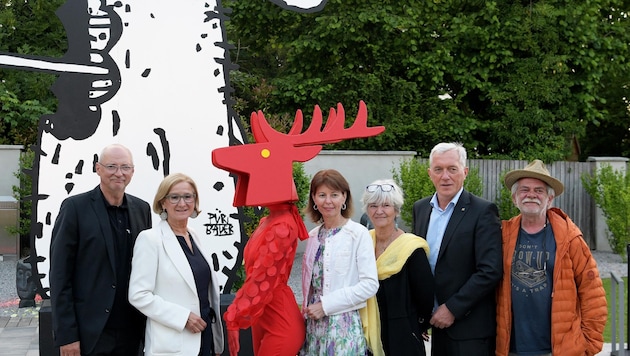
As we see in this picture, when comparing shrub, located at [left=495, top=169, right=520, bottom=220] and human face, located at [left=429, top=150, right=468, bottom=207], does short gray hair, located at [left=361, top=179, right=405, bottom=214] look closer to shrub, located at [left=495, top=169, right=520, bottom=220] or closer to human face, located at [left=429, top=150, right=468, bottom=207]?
human face, located at [left=429, top=150, right=468, bottom=207]

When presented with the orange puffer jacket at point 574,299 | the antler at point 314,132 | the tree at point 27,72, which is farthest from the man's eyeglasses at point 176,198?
the tree at point 27,72

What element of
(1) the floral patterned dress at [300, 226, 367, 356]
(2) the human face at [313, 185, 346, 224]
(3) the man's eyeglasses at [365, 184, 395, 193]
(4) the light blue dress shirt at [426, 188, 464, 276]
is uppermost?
(3) the man's eyeglasses at [365, 184, 395, 193]

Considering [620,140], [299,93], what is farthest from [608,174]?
[620,140]

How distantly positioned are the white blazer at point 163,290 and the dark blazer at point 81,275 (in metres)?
0.23

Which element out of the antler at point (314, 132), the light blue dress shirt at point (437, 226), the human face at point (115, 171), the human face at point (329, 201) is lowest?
the light blue dress shirt at point (437, 226)

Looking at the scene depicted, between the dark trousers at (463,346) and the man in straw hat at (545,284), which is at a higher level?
the man in straw hat at (545,284)

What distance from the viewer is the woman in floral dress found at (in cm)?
323

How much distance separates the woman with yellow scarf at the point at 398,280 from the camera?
3.34 m

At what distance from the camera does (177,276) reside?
3.20 metres

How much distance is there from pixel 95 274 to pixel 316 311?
984 mm

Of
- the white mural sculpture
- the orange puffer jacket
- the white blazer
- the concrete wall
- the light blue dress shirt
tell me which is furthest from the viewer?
the concrete wall

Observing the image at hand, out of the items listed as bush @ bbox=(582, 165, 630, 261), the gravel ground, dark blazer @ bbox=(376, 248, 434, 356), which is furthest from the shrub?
dark blazer @ bbox=(376, 248, 434, 356)

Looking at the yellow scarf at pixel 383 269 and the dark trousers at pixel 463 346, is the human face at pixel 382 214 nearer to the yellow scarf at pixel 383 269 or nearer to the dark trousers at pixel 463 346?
the yellow scarf at pixel 383 269

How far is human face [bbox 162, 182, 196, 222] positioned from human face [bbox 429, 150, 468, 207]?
1111 mm
